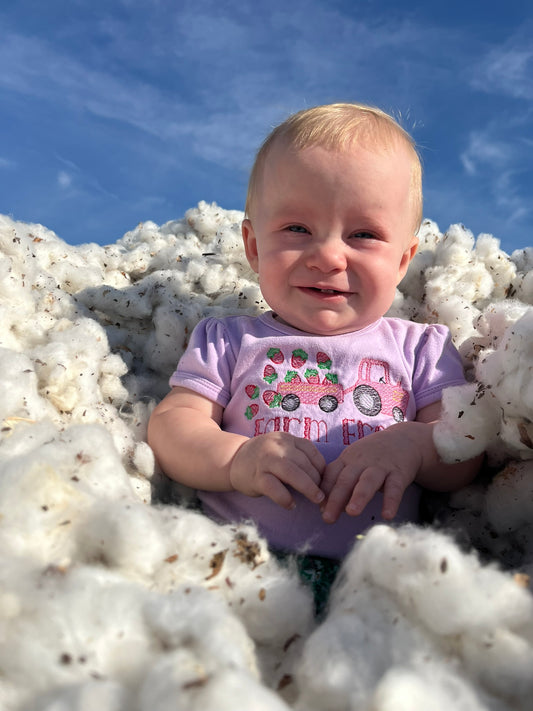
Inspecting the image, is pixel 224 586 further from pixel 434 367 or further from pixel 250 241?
pixel 250 241

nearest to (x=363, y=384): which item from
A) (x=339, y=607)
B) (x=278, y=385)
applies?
(x=278, y=385)

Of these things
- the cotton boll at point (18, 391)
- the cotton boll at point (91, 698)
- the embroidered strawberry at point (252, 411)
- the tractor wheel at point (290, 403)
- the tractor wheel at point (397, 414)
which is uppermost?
the tractor wheel at point (397, 414)

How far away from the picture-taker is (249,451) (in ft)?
3.24

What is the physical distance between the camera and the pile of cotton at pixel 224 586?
52 cm

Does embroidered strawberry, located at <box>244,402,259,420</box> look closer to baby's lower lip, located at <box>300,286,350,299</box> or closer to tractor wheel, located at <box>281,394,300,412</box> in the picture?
tractor wheel, located at <box>281,394,300,412</box>

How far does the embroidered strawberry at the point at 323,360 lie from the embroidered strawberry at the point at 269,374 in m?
0.08

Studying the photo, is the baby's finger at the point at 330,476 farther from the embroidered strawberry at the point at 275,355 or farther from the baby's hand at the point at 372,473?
the embroidered strawberry at the point at 275,355

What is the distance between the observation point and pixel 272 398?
3.79ft

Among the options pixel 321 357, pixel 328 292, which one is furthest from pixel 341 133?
pixel 321 357

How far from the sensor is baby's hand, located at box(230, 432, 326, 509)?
0.91 metres

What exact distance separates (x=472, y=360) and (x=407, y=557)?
73 centimetres

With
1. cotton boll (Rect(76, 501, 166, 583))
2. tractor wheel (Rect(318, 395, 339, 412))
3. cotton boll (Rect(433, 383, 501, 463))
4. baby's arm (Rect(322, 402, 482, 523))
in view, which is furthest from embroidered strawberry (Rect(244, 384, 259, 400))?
cotton boll (Rect(76, 501, 166, 583))

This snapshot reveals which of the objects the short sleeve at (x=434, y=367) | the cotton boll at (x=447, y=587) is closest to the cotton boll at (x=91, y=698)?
the cotton boll at (x=447, y=587)

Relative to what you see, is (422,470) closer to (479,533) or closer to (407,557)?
(479,533)
